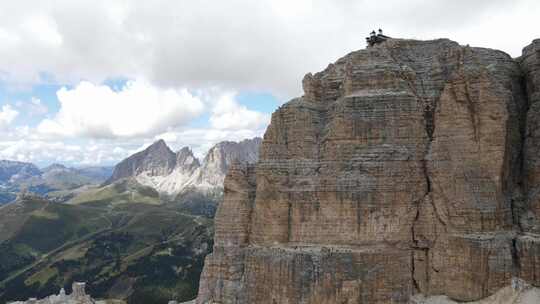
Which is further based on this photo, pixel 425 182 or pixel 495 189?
pixel 425 182

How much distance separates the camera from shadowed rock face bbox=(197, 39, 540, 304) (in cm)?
3994

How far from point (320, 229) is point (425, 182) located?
10268 millimetres

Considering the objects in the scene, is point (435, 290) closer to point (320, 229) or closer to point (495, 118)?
point (320, 229)

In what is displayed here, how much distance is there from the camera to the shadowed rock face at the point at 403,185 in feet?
131

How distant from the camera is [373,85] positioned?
145 ft

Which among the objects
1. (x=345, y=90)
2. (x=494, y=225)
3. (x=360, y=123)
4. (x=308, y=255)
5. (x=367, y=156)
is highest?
(x=345, y=90)

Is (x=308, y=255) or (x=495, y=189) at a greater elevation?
(x=495, y=189)

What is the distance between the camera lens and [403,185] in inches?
1646

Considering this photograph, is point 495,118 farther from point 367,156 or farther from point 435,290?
point 435,290

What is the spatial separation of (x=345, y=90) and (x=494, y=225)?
17.6 m

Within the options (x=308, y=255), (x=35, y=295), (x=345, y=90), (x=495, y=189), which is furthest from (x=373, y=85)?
(x=35, y=295)

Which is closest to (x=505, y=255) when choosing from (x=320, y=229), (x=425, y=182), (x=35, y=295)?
(x=425, y=182)

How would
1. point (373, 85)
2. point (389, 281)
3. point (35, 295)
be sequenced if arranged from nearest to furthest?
point (389, 281) < point (373, 85) < point (35, 295)

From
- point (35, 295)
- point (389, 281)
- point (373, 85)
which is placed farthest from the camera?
point (35, 295)
